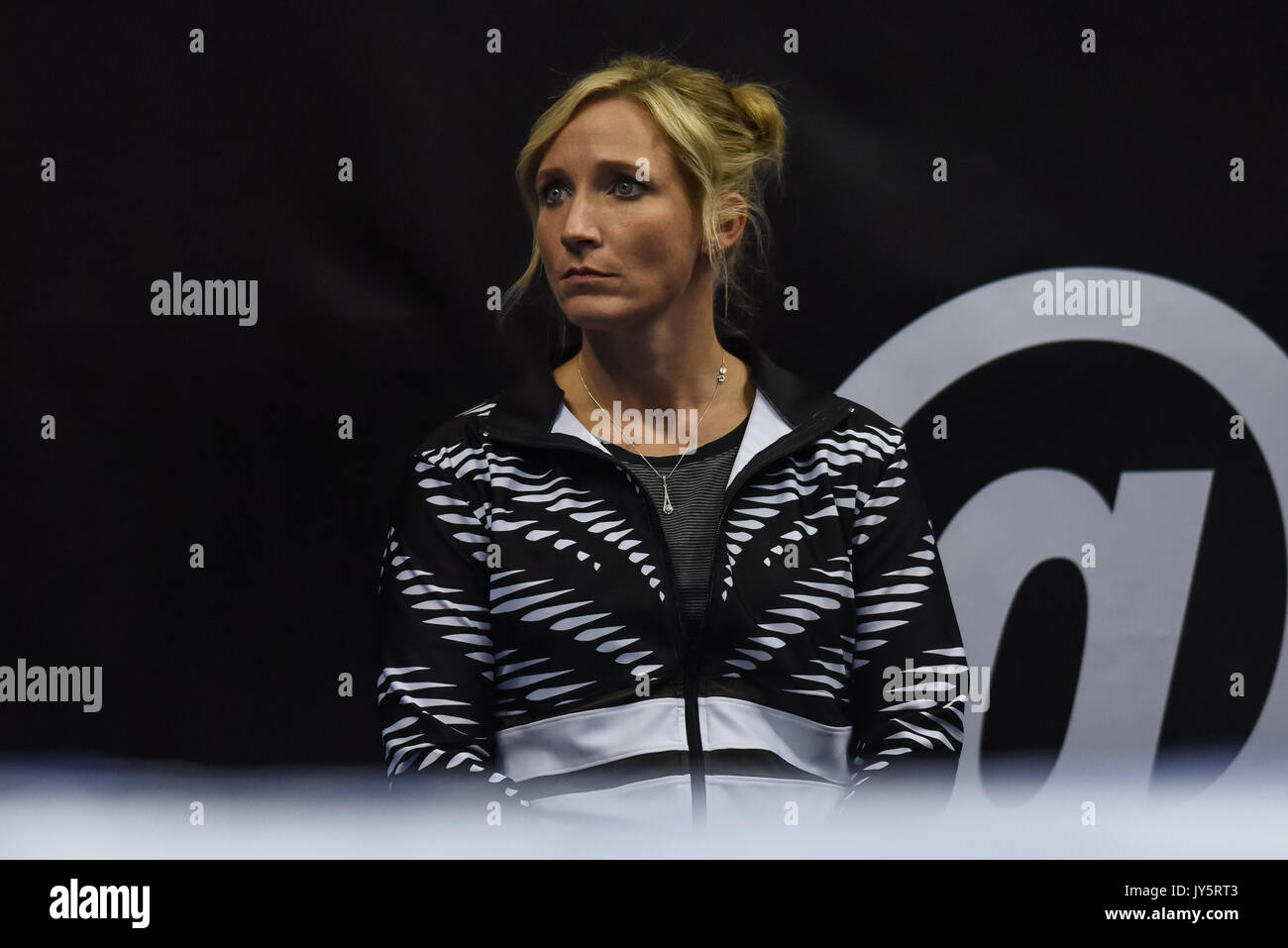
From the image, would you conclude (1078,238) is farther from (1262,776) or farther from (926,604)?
(1262,776)

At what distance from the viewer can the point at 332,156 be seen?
5.88 feet

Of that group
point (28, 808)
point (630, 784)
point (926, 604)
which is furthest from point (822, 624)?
point (28, 808)

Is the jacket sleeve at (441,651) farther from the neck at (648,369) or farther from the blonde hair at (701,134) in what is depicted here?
the blonde hair at (701,134)

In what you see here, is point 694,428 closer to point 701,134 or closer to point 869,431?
point 869,431

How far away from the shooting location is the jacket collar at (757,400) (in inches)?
65.7

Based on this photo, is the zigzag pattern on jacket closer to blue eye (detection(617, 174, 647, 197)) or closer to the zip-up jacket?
the zip-up jacket

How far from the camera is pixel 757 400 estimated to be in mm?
1709

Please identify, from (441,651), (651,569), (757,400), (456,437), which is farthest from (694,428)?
(441,651)

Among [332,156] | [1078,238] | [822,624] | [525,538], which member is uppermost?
[332,156]

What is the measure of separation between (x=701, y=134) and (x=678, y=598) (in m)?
0.64

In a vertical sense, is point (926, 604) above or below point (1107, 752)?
above

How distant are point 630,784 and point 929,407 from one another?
29.3 inches

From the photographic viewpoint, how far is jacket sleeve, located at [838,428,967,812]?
163cm

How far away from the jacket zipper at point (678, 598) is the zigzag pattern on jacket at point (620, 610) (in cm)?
1
